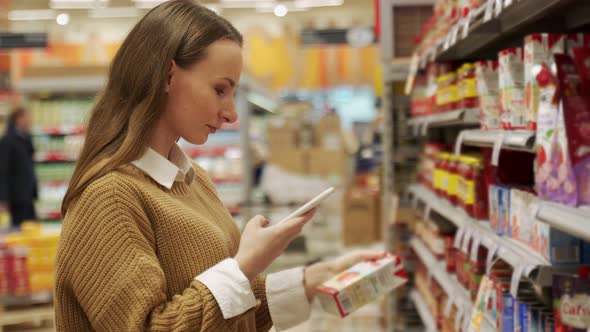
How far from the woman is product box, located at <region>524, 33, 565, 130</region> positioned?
0.73 metres

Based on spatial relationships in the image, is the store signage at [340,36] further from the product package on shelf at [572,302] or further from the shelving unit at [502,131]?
the product package on shelf at [572,302]

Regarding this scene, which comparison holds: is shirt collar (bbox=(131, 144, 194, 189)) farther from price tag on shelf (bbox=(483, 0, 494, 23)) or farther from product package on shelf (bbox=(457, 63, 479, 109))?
product package on shelf (bbox=(457, 63, 479, 109))

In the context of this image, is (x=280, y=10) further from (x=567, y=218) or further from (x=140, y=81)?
(x=567, y=218)

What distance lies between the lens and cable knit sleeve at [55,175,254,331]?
60.9 inches

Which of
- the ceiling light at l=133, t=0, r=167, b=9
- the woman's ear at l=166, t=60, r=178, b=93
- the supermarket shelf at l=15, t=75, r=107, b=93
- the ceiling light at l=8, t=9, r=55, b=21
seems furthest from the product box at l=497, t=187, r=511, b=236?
the ceiling light at l=8, t=9, r=55, b=21

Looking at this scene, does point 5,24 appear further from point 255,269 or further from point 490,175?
point 255,269

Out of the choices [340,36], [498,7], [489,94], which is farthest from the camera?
[340,36]

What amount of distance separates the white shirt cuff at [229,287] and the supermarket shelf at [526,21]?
1096 mm

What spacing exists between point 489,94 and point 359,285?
100 centimetres

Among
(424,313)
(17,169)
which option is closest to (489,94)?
(424,313)

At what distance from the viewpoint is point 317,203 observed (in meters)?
1.82

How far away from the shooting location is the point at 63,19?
52.6 ft

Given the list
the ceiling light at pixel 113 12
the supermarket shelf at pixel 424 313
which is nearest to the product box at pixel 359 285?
the supermarket shelf at pixel 424 313

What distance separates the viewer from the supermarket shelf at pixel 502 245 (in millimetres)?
1861
